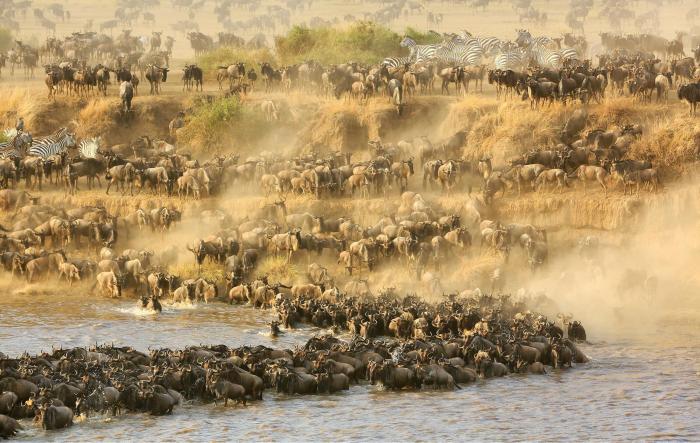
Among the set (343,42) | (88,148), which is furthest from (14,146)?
(343,42)

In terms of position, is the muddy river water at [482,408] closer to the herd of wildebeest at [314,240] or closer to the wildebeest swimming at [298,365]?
the wildebeest swimming at [298,365]

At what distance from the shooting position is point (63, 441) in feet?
77.2

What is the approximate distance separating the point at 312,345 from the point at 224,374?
3.53 m

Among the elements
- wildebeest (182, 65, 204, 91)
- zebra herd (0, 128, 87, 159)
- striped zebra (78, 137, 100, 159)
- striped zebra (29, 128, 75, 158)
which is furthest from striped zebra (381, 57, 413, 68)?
striped zebra (29, 128, 75, 158)

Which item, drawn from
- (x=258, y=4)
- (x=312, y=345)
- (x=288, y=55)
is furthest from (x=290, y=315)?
(x=258, y=4)

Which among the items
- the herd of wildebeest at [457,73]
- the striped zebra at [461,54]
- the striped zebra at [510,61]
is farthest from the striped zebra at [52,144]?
the striped zebra at [510,61]

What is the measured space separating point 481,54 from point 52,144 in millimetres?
18733

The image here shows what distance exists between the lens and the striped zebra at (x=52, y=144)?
44438mm

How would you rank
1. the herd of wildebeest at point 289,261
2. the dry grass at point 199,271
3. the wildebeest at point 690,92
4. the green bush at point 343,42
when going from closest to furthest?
1. the herd of wildebeest at point 289,261
2. the dry grass at point 199,271
3. the wildebeest at point 690,92
4. the green bush at point 343,42

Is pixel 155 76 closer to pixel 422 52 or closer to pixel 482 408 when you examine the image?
pixel 422 52

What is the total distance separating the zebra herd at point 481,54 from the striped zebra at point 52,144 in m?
12.2

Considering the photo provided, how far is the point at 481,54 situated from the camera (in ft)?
180

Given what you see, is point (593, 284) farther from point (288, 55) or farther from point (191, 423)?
point (288, 55)

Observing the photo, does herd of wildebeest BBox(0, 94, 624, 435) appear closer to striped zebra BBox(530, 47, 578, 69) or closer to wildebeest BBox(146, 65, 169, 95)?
wildebeest BBox(146, 65, 169, 95)
